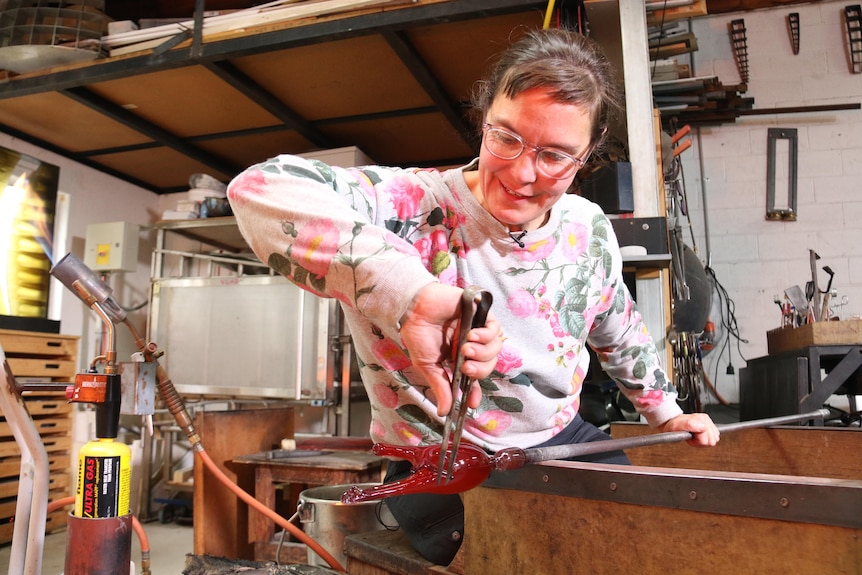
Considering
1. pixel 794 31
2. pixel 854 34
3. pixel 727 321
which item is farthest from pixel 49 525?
pixel 854 34

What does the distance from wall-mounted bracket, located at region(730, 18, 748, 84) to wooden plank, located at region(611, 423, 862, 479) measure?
3141 millimetres

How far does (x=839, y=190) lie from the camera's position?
12.0 feet

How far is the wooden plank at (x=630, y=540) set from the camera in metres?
0.63

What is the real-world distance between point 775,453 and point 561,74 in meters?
0.94

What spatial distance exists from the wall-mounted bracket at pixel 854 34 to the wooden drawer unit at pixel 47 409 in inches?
194

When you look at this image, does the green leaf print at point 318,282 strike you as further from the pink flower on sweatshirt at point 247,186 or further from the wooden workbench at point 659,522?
the wooden workbench at point 659,522

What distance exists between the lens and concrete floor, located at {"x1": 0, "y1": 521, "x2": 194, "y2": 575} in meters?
2.93

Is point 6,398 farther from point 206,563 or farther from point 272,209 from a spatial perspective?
point 272,209

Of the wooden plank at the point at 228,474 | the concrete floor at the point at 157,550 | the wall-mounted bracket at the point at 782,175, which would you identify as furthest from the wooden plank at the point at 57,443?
the wall-mounted bracket at the point at 782,175

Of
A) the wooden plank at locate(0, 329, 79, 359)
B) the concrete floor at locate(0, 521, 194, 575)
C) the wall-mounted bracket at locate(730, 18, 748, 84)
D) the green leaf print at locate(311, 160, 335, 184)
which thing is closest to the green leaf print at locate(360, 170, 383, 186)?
the green leaf print at locate(311, 160, 335, 184)

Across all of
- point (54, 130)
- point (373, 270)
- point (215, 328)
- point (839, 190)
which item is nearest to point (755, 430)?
point (373, 270)

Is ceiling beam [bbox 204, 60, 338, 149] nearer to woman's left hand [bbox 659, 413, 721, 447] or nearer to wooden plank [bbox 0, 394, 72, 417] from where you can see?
wooden plank [bbox 0, 394, 72, 417]

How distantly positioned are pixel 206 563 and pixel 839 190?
3.88m

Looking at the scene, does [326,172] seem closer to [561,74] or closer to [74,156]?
[561,74]
